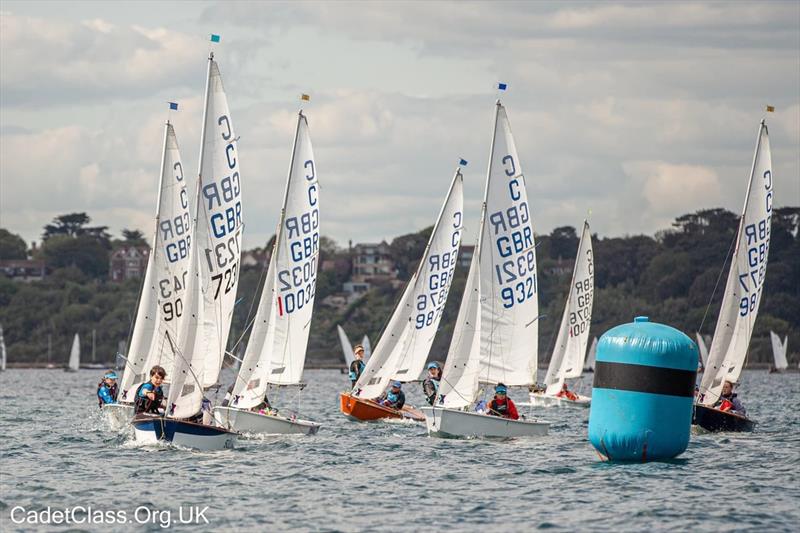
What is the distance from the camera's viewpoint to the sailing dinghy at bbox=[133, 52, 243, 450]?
33344 mm

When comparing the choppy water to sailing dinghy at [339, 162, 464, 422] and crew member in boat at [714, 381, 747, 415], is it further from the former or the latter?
sailing dinghy at [339, 162, 464, 422]

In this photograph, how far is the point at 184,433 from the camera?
108 ft

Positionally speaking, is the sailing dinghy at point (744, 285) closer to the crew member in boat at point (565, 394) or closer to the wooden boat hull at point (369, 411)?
the wooden boat hull at point (369, 411)

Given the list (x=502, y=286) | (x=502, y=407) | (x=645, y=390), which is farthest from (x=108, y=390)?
(x=645, y=390)

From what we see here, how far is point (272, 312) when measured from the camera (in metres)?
41.4

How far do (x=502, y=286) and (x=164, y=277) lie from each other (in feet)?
34.4

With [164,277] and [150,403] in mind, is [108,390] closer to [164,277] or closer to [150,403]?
[164,277]

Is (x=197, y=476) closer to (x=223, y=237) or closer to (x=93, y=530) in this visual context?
(x=93, y=530)

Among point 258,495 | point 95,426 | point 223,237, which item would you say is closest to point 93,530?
point 258,495

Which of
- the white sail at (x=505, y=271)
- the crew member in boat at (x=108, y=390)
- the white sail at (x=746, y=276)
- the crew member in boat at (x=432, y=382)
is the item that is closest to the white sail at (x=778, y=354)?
the white sail at (x=746, y=276)

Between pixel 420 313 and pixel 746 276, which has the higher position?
pixel 746 276

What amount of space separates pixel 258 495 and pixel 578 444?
1229cm

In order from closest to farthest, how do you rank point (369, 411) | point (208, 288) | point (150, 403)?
point (150, 403) → point (208, 288) → point (369, 411)

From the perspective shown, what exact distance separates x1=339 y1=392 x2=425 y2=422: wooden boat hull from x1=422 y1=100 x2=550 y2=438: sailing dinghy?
435 centimetres
